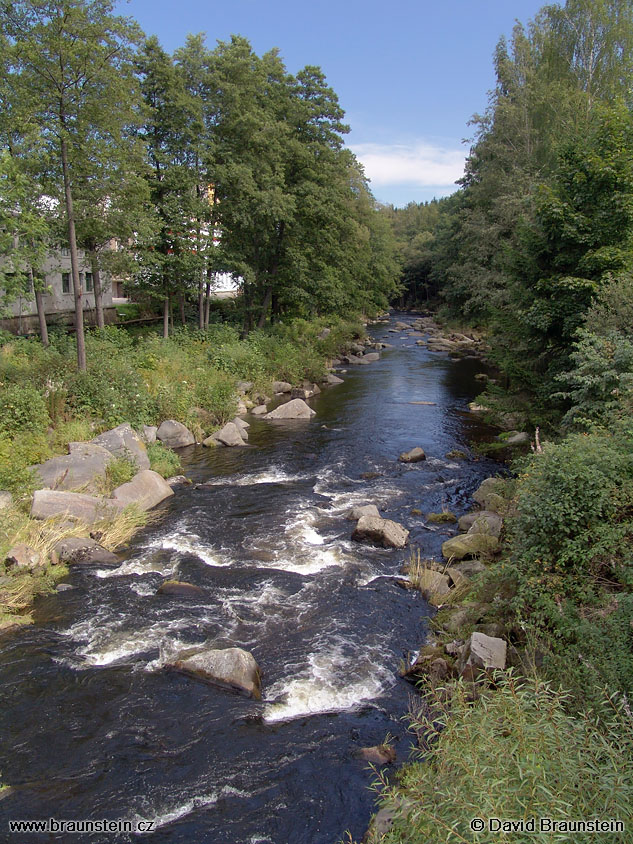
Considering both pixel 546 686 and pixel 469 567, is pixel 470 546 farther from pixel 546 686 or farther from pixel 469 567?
pixel 546 686

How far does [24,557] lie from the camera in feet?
35.3

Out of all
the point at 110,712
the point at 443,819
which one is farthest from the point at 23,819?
the point at 443,819

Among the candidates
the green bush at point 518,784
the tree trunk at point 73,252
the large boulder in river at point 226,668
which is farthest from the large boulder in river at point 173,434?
the green bush at point 518,784

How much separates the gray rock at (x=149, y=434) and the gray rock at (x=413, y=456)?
8020 millimetres

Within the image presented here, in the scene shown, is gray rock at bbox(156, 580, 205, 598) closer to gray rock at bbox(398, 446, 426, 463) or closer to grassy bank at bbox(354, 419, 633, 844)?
grassy bank at bbox(354, 419, 633, 844)

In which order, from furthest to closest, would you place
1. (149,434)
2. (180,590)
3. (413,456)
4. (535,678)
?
(149,434) → (413,456) → (180,590) → (535,678)

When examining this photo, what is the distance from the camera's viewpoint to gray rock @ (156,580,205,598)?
10.4 m

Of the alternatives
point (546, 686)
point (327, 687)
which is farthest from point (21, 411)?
point (546, 686)

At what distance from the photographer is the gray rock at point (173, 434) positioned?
19.2 m

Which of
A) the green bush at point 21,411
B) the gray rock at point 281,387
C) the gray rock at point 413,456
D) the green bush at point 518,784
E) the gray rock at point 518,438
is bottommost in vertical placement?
the gray rock at point 413,456

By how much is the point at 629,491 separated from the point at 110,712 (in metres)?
7.54

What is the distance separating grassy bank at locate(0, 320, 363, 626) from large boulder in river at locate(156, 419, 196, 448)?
0.54 metres

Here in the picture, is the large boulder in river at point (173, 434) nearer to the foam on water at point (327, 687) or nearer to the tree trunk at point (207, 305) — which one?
the tree trunk at point (207, 305)

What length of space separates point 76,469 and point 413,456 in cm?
996
